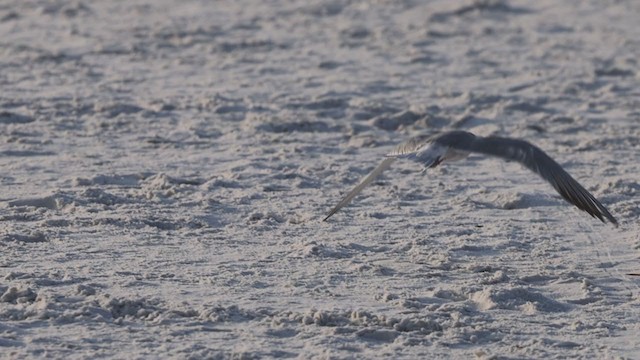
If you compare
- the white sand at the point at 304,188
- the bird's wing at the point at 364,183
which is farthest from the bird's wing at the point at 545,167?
the bird's wing at the point at 364,183

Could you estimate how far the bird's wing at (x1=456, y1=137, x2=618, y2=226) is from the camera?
16.6 ft

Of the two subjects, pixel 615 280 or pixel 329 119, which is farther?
pixel 329 119

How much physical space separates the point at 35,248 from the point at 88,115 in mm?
2686

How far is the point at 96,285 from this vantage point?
476 centimetres

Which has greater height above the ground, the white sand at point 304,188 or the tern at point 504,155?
the tern at point 504,155

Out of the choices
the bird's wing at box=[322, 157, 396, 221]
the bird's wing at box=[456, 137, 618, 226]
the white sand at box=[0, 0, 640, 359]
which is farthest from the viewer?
the bird's wing at box=[322, 157, 396, 221]

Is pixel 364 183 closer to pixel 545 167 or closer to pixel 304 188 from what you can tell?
pixel 545 167

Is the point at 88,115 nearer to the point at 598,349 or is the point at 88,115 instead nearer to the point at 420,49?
the point at 420,49

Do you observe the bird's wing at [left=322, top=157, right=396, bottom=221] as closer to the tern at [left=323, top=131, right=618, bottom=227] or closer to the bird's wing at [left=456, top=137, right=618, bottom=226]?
the tern at [left=323, top=131, right=618, bottom=227]

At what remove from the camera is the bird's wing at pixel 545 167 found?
507 centimetres

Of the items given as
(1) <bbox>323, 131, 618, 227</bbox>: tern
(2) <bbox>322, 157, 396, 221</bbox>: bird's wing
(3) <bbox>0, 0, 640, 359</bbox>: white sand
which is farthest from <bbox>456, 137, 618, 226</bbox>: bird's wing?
(2) <bbox>322, 157, 396, 221</bbox>: bird's wing

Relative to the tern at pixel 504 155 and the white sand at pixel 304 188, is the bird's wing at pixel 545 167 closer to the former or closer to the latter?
the tern at pixel 504 155

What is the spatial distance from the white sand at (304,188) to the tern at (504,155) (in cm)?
28

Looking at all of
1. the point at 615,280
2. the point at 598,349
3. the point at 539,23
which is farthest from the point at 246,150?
the point at 539,23
